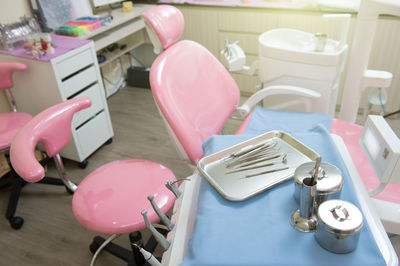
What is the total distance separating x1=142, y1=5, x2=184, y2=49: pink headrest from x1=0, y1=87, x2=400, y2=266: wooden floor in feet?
3.48

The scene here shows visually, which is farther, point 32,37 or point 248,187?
point 32,37

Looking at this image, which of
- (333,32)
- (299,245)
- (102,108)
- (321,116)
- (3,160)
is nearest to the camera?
(299,245)

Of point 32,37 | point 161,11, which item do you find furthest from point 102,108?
point 161,11

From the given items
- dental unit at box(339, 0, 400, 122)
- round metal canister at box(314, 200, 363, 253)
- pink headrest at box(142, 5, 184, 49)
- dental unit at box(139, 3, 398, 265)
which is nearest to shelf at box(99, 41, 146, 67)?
pink headrest at box(142, 5, 184, 49)

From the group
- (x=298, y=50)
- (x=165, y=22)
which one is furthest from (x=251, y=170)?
(x=298, y=50)

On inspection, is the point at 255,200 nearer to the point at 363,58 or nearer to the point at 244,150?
the point at 244,150

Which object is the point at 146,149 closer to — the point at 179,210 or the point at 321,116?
the point at 321,116

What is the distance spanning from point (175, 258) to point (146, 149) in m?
1.89

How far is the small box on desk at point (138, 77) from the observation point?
3.47 meters

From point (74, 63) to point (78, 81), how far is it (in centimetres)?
12

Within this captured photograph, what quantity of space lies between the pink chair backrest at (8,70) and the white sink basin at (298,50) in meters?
1.41

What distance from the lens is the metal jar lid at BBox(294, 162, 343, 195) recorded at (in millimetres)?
739

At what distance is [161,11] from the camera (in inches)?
56.6

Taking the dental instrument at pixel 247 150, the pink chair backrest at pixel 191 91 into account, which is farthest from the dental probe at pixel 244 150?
the pink chair backrest at pixel 191 91
